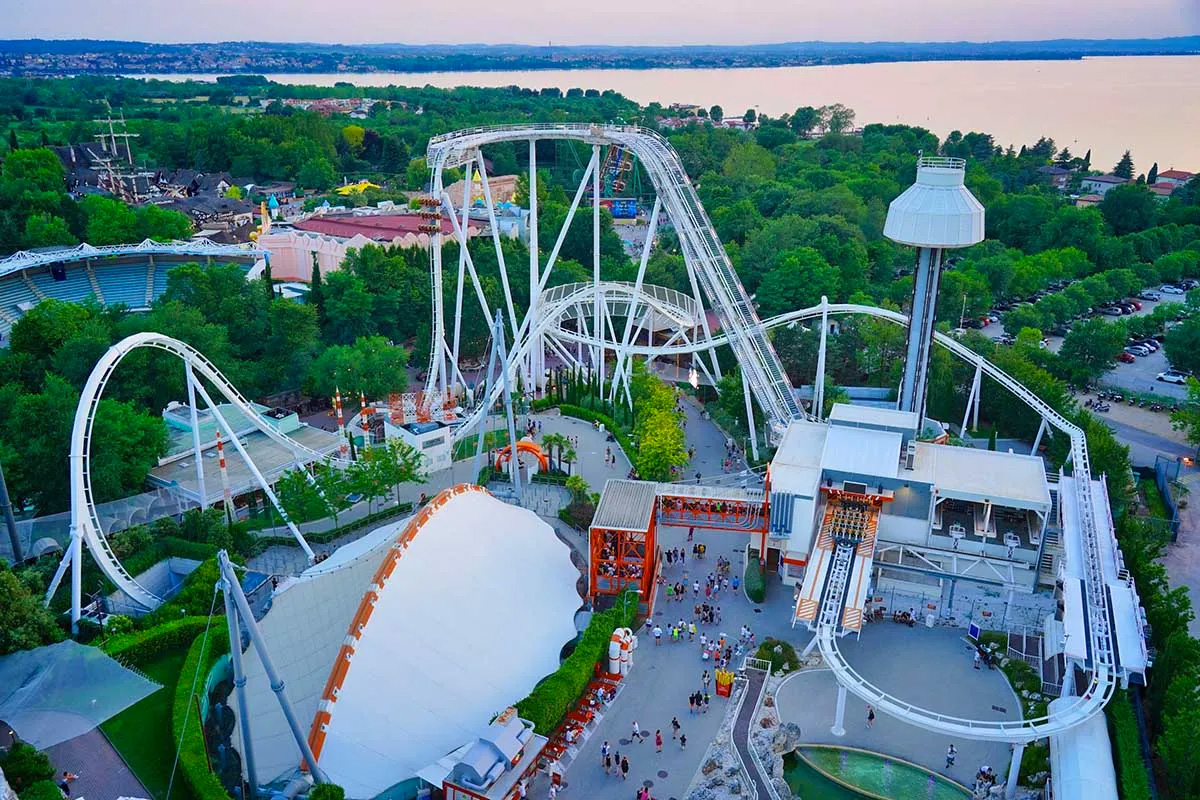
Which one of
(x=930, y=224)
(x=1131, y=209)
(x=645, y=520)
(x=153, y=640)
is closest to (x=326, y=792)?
(x=153, y=640)

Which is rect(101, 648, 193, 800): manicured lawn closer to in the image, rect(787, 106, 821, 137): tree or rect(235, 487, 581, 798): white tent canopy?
rect(235, 487, 581, 798): white tent canopy

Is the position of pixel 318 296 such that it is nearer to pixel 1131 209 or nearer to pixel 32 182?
pixel 32 182

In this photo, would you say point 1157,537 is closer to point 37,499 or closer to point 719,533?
point 719,533

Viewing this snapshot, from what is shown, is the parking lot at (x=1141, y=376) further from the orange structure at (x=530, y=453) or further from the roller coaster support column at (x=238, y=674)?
the roller coaster support column at (x=238, y=674)

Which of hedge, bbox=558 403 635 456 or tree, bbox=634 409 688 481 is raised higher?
tree, bbox=634 409 688 481

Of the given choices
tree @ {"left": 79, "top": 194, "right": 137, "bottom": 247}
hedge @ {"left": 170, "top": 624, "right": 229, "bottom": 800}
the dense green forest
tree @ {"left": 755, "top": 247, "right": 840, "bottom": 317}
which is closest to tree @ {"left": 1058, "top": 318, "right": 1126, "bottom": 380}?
the dense green forest

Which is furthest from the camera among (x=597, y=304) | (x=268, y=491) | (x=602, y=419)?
(x=597, y=304)

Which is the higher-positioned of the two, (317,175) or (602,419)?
(317,175)
